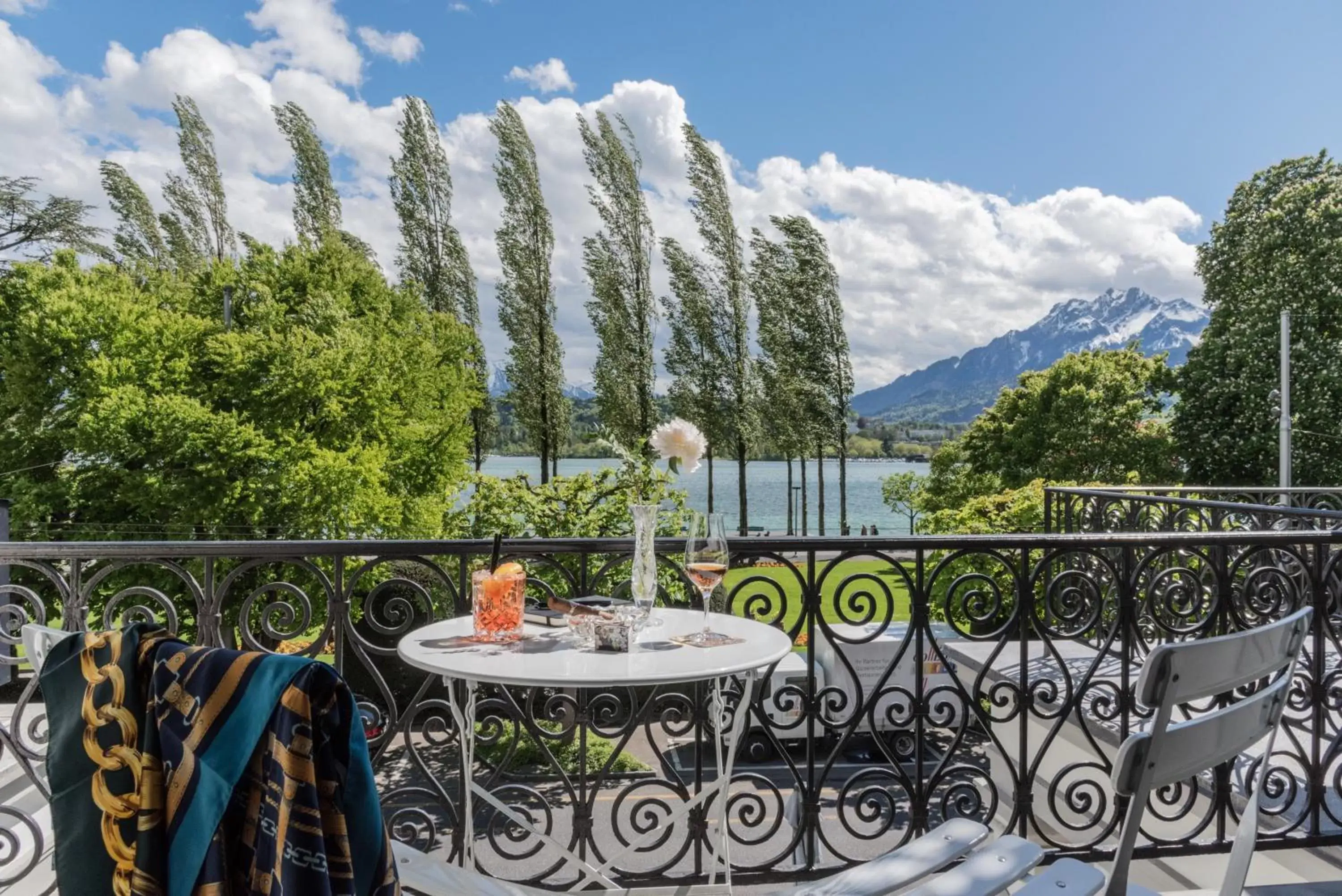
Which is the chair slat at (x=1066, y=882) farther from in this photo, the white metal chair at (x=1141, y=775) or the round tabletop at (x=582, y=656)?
the round tabletop at (x=582, y=656)

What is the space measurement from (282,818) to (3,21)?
24577mm

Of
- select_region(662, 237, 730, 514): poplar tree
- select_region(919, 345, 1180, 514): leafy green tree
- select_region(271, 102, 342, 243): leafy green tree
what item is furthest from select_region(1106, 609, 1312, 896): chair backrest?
select_region(271, 102, 342, 243): leafy green tree

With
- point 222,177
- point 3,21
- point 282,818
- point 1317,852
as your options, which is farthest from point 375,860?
point 222,177

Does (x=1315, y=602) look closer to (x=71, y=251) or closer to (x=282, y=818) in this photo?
(x=282, y=818)

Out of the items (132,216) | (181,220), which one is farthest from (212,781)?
(132,216)

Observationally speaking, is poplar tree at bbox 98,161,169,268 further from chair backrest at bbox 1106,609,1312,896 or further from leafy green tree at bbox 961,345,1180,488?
chair backrest at bbox 1106,609,1312,896

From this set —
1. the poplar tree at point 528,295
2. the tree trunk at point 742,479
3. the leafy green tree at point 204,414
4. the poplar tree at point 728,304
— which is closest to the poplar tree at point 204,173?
the leafy green tree at point 204,414

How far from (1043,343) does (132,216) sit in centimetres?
19877

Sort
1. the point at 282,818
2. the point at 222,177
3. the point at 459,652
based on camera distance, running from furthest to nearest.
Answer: the point at 222,177 → the point at 459,652 → the point at 282,818

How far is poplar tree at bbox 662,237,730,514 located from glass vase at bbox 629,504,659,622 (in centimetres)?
2481

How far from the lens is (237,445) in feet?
47.8

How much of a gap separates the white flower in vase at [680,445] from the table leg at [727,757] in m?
0.53

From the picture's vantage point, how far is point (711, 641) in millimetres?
1736

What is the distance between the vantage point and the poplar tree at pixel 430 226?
24047mm
